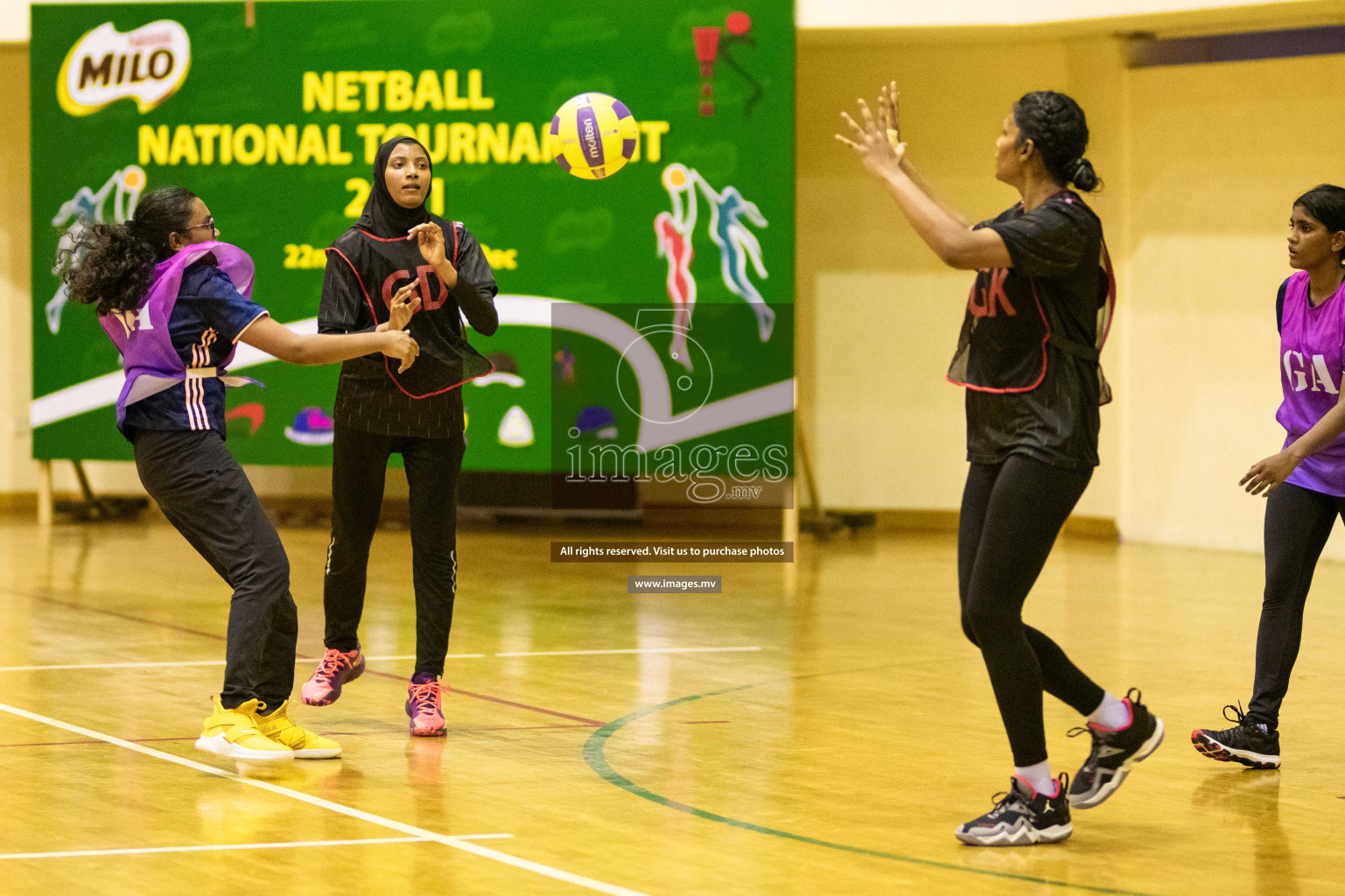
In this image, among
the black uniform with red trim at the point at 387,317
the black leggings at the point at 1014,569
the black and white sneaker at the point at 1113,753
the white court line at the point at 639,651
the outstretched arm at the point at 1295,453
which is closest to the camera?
the black leggings at the point at 1014,569

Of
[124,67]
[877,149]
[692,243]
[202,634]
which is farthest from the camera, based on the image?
[124,67]

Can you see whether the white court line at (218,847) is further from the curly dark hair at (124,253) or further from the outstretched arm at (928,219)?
the outstretched arm at (928,219)

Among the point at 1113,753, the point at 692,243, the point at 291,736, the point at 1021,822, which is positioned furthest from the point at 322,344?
the point at 692,243

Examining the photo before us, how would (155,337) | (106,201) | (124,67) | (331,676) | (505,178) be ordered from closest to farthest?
(155,337) → (331,676) → (505,178) → (124,67) → (106,201)

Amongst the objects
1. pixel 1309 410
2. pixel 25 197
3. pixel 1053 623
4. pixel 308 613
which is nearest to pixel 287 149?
pixel 25 197

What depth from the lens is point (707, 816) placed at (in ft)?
14.6

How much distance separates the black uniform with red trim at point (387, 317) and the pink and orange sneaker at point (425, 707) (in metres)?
0.83

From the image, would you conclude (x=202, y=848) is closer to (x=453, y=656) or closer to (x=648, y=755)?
(x=648, y=755)

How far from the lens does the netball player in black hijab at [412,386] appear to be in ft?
17.4

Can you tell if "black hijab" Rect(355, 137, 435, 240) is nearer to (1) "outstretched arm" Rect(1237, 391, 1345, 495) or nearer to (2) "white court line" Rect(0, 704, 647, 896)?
(2) "white court line" Rect(0, 704, 647, 896)

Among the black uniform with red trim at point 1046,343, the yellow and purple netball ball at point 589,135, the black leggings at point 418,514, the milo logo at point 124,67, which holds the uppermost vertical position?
the milo logo at point 124,67

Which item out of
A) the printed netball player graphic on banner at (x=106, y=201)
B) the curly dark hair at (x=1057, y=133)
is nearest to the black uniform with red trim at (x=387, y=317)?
the curly dark hair at (x=1057, y=133)

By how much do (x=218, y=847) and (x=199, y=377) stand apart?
1.46 metres

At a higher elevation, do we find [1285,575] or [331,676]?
[1285,575]
